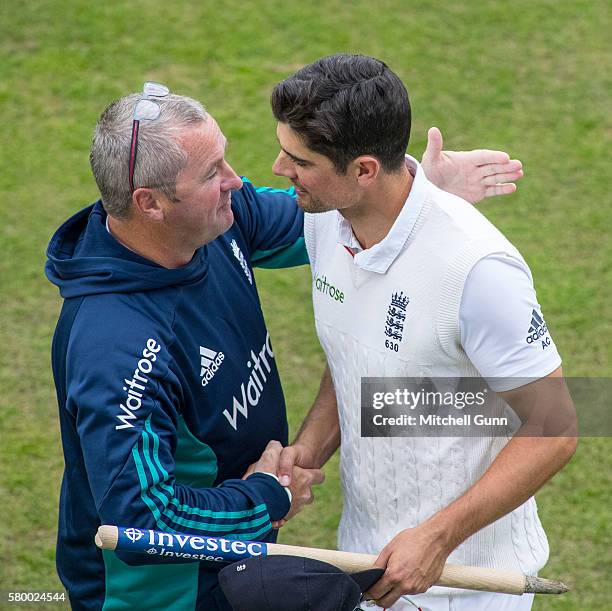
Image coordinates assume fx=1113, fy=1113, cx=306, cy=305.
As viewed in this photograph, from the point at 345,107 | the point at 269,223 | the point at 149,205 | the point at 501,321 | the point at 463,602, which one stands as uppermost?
the point at 345,107

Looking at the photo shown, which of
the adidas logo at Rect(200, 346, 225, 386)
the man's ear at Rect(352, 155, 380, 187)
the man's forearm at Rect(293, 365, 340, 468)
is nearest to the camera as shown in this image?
the man's ear at Rect(352, 155, 380, 187)

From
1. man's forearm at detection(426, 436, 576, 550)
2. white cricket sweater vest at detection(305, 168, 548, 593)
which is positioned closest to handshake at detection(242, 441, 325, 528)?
white cricket sweater vest at detection(305, 168, 548, 593)

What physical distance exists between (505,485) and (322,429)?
0.76 metres

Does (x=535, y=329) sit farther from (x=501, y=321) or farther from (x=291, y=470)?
(x=291, y=470)

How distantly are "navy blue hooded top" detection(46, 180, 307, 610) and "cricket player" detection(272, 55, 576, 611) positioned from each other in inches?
9.3

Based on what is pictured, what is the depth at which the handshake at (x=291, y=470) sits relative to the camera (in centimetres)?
309

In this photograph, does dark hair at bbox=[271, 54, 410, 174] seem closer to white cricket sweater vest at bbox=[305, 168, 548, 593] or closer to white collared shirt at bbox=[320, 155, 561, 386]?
white cricket sweater vest at bbox=[305, 168, 548, 593]

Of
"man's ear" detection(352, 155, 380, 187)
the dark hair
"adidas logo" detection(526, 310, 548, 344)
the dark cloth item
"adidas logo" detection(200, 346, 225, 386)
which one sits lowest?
the dark cloth item

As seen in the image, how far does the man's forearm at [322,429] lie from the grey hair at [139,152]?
2.82ft

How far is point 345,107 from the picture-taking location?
9.05 feet

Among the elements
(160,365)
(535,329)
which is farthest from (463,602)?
(160,365)

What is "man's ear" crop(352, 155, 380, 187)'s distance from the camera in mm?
2814

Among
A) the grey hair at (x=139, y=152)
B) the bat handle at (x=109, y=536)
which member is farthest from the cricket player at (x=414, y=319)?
the bat handle at (x=109, y=536)

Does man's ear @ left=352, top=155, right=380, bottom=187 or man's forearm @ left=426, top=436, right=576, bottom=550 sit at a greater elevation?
man's ear @ left=352, top=155, right=380, bottom=187
